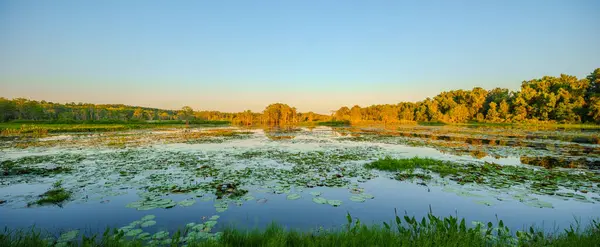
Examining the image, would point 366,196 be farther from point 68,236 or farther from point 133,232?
point 68,236

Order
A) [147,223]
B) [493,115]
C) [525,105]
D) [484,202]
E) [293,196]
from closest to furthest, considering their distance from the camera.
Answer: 1. [147,223]
2. [484,202]
3. [293,196]
4. [525,105]
5. [493,115]

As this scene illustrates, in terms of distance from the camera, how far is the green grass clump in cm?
754

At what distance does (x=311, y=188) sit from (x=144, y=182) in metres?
6.74

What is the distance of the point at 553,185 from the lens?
8.71 meters

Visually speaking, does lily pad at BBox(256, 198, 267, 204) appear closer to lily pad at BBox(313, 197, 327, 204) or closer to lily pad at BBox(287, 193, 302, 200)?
lily pad at BBox(287, 193, 302, 200)

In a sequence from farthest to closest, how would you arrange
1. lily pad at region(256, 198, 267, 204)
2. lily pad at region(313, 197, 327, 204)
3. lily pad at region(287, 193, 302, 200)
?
lily pad at region(287, 193, 302, 200) → lily pad at region(256, 198, 267, 204) → lily pad at region(313, 197, 327, 204)

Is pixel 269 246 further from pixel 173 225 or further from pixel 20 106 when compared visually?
pixel 20 106

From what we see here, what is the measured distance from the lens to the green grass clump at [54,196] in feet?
24.7

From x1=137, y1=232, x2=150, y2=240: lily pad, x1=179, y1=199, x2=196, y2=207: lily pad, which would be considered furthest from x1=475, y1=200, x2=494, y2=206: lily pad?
x1=137, y1=232, x2=150, y2=240: lily pad

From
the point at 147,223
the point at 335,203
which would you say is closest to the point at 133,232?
the point at 147,223

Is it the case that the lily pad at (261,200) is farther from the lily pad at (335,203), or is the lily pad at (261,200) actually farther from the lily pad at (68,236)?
the lily pad at (68,236)

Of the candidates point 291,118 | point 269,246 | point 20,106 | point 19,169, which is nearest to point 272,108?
point 291,118

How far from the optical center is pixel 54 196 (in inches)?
307

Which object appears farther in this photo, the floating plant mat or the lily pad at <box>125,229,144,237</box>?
the floating plant mat
